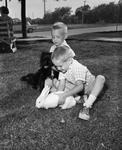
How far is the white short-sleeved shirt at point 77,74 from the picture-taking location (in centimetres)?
290

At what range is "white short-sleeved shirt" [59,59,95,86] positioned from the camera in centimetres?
290

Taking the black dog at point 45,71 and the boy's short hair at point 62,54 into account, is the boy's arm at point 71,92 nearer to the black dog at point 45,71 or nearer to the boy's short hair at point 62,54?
the boy's short hair at point 62,54

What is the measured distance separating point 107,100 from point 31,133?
1.50 m

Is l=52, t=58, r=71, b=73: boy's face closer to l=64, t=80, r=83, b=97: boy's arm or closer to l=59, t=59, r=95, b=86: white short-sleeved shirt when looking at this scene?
l=59, t=59, r=95, b=86: white short-sleeved shirt

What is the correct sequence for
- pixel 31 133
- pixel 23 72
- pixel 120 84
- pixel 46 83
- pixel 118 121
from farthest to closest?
pixel 23 72 → pixel 120 84 → pixel 46 83 → pixel 118 121 → pixel 31 133

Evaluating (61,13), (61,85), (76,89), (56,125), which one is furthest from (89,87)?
(61,13)

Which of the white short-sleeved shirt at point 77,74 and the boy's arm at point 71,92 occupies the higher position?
the white short-sleeved shirt at point 77,74

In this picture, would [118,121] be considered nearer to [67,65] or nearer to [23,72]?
[67,65]

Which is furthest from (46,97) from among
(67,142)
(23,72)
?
(23,72)

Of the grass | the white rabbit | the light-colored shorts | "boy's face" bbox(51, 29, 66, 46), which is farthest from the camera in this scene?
"boy's face" bbox(51, 29, 66, 46)

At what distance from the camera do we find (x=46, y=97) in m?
3.04

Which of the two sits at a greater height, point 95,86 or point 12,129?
point 95,86

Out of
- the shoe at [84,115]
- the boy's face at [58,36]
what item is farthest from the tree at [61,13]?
the shoe at [84,115]

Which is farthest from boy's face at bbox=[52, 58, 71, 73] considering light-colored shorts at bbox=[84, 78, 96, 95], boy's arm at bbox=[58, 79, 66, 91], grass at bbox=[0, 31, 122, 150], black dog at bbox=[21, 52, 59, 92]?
grass at bbox=[0, 31, 122, 150]
